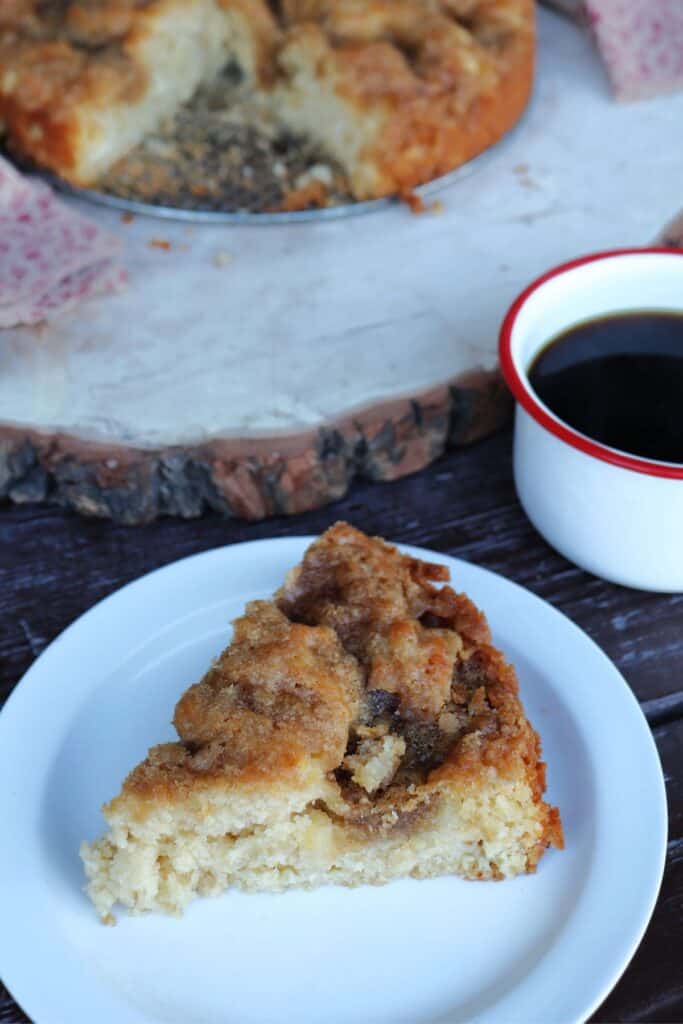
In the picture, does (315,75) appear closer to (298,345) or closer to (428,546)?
(298,345)

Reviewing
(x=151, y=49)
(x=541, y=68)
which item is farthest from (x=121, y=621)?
(x=541, y=68)

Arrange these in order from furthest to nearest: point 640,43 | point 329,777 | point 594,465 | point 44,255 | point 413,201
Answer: point 640,43
point 413,201
point 44,255
point 594,465
point 329,777

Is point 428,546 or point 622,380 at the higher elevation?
point 622,380

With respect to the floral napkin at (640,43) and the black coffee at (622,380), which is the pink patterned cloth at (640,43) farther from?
the black coffee at (622,380)

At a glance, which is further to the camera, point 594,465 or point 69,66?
point 69,66

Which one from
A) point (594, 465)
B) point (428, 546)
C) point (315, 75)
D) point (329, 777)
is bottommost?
point (428, 546)

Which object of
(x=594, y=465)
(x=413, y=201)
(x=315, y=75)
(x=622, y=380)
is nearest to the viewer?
(x=594, y=465)

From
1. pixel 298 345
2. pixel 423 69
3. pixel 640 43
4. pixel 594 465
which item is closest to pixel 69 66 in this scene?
pixel 423 69

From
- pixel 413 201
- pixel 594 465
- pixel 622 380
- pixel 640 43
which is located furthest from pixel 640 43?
pixel 594 465
